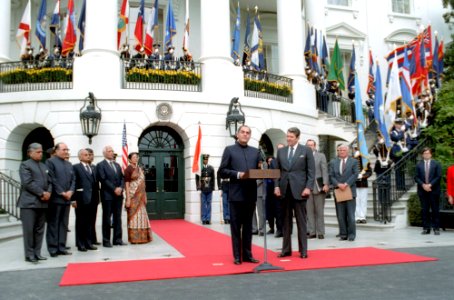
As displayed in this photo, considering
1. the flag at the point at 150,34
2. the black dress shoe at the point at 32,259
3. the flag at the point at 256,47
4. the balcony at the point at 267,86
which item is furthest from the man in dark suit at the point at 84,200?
the flag at the point at 256,47

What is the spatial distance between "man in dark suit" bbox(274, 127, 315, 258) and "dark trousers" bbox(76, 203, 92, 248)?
4.09 m

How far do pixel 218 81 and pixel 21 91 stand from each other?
6826mm

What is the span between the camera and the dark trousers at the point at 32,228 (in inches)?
328

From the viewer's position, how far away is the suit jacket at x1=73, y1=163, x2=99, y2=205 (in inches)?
384

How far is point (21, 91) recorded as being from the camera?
16406 mm

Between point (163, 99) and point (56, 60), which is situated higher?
point (56, 60)

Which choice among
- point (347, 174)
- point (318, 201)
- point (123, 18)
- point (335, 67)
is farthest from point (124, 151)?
point (335, 67)

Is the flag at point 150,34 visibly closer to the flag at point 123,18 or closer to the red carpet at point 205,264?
the flag at point 123,18

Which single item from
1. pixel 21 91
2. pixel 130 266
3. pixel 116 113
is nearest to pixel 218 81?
pixel 116 113

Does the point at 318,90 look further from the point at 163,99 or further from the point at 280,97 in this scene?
the point at 163,99

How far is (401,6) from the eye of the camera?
27.4m

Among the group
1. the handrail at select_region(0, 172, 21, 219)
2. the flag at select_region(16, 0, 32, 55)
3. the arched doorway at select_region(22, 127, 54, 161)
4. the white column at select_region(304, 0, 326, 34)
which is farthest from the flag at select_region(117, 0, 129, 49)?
the white column at select_region(304, 0, 326, 34)

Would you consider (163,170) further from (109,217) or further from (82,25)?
(109,217)

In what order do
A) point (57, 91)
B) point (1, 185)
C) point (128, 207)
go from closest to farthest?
point (128, 207)
point (1, 185)
point (57, 91)
